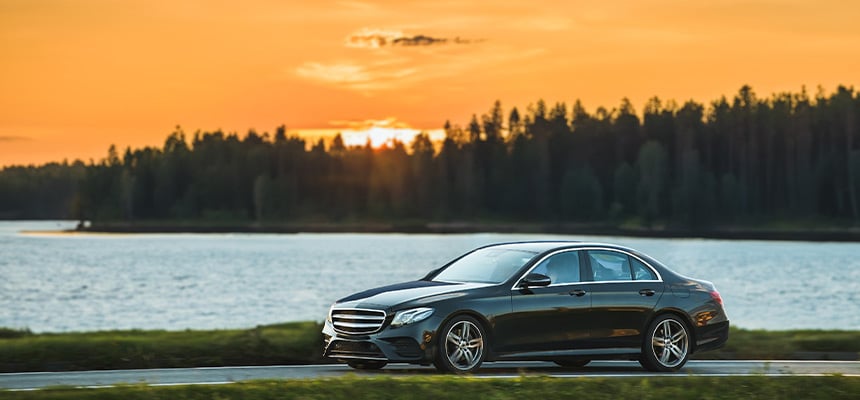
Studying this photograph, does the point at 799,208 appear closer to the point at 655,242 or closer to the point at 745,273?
the point at 655,242

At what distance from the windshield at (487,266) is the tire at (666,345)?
6.87 feet

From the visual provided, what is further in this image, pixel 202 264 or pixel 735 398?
pixel 202 264

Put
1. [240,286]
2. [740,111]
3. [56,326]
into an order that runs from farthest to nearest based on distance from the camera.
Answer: [740,111] → [240,286] → [56,326]

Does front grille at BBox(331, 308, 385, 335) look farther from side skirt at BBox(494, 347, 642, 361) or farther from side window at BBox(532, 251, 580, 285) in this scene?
side window at BBox(532, 251, 580, 285)

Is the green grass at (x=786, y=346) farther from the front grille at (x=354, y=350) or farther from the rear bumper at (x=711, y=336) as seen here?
the front grille at (x=354, y=350)

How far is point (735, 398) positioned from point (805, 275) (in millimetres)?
74976

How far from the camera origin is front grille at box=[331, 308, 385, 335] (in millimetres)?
16391

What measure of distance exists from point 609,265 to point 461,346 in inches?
106

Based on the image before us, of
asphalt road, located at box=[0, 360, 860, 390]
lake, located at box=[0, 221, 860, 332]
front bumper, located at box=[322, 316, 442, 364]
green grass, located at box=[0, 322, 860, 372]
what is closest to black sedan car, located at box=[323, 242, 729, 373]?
front bumper, located at box=[322, 316, 442, 364]

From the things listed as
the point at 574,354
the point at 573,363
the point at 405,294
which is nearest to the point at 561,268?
the point at 574,354

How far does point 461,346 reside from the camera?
648 inches

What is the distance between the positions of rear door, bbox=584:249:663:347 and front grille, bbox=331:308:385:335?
302cm

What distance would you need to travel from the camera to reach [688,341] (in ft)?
59.6

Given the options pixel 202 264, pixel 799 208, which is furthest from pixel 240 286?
pixel 799 208
